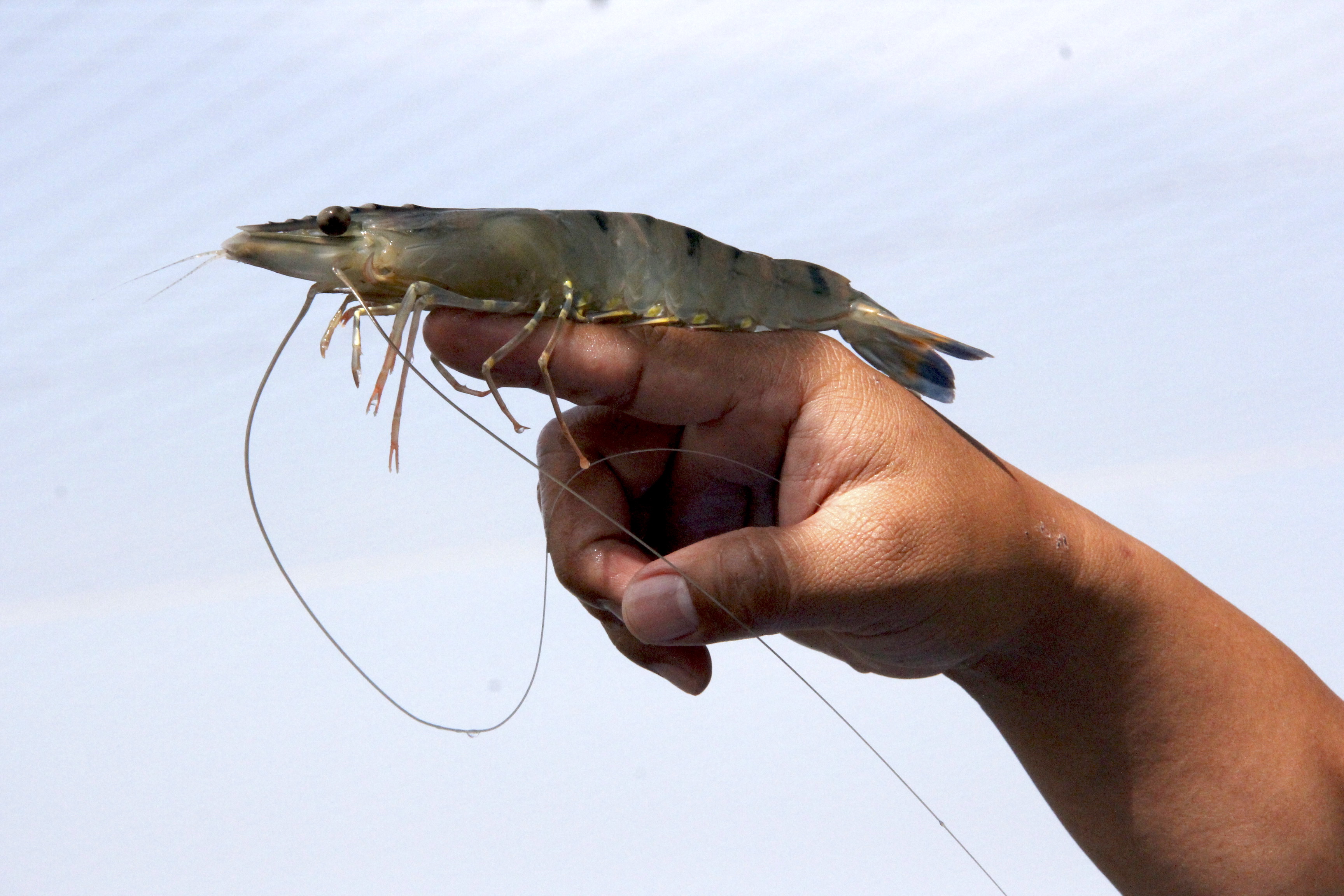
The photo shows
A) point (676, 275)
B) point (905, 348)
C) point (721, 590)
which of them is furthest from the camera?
point (905, 348)

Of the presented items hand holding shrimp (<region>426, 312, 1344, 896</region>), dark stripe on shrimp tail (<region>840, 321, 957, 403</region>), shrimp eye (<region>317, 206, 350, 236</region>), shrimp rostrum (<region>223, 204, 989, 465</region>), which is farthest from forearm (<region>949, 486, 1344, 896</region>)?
shrimp eye (<region>317, 206, 350, 236</region>)

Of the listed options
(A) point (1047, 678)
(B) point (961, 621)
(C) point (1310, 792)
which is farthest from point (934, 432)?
(C) point (1310, 792)

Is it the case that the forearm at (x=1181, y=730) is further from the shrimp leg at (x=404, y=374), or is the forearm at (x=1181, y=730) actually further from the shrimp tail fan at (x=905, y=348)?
the shrimp leg at (x=404, y=374)

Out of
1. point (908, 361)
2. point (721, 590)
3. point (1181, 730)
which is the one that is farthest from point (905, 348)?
point (1181, 730)

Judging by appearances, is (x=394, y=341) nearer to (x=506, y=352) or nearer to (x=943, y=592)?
(x=506, y=352)

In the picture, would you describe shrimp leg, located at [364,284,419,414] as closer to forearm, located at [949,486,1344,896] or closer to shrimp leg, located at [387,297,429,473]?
shrimp leg, located at [387,297,429,473]

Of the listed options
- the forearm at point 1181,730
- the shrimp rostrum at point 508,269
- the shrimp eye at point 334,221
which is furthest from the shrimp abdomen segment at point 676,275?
the forearm at point 1181,730
